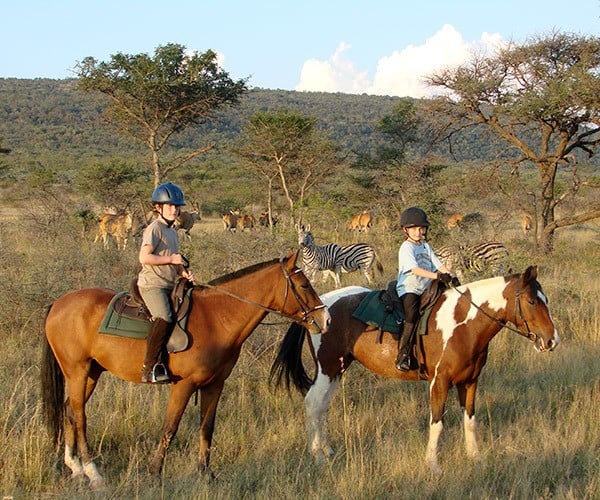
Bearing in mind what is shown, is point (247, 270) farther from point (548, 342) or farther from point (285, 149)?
point (285, 149)

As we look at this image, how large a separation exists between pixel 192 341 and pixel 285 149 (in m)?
23.4

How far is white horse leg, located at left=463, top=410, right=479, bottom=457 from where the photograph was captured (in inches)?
215

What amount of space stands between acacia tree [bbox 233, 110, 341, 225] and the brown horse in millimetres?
21973

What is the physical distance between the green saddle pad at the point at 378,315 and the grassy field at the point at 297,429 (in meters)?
0.84

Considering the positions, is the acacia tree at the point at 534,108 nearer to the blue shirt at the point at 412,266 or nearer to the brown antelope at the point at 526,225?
the brown antelope at the point at 526,225

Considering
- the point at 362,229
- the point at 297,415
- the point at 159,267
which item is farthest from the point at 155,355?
the point at 362,229

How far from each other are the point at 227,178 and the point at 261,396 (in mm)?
42050

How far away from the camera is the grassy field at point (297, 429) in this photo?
4.65m

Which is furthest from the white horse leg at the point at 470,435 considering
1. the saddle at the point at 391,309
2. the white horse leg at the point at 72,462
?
the white horse leg at the point at 72,462

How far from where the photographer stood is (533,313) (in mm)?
5285

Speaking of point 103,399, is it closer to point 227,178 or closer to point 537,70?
point 537,70

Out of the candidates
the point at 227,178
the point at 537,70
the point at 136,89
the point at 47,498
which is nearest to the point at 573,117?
the point at 537,70

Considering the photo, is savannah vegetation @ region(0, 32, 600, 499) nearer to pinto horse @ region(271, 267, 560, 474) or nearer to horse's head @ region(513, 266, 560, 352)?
pinto horse @ region(271, 267, 560, 474)

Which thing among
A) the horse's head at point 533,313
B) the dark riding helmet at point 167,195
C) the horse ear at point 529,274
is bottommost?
the horse's head at point 533,313
